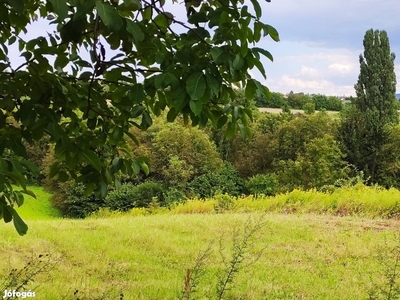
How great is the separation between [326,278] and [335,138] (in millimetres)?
23155

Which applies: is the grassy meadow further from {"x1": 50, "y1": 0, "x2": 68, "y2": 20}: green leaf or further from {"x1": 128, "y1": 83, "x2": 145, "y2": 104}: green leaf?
{"x1": 50, "y1": 0, "x2": 68, "y2": 20}: green leaf

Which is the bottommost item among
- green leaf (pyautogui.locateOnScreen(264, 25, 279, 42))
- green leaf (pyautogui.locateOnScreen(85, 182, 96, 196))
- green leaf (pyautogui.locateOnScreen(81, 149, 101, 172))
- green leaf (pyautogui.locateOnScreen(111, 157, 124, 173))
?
green leaf (pyautogui.locateOnScreen(85, 182, 96, 196))

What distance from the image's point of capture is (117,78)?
1410mm

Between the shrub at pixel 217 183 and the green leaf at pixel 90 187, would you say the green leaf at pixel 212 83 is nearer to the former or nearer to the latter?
the green leaf at pixel 90 187

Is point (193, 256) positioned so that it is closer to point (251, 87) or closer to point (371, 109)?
point (251, 87)

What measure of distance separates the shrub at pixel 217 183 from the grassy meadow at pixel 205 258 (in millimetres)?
19962

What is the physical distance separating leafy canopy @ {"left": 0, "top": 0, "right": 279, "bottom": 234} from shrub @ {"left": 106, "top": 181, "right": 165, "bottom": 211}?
80.7ft

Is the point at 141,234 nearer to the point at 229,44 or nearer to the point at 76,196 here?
the point at 229,44

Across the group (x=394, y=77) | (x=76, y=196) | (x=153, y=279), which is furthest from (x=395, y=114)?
(x=153, y=279)

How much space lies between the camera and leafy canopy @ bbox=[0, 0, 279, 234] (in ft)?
3.58

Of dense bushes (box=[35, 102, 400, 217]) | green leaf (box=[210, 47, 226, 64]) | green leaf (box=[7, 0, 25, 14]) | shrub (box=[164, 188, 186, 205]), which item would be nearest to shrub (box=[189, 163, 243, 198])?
dense bushes (box=[35, 102, 400, 217])

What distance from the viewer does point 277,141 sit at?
29.0 metres

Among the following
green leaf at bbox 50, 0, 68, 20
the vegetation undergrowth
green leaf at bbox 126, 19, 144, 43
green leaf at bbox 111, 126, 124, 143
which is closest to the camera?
green leaf at bbox 50, 0, 68, 20

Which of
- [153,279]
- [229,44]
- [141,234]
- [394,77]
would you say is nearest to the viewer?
[229,44]
